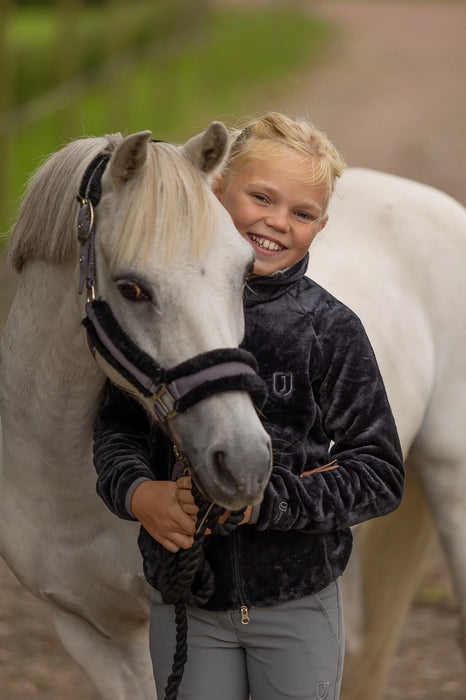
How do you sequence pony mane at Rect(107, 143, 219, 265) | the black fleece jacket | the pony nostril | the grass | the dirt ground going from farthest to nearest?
the grass → the dirt ground → the black fleece jacket → pony mane at Rect(107, 143, 219, 265) → the pony nostril

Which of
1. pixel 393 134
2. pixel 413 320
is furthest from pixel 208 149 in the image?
pixel 393 134

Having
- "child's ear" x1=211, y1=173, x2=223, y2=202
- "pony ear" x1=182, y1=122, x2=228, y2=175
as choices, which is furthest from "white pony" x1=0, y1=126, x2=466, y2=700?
"child's ear" x1=211, y1=173, x2=223, y2=202

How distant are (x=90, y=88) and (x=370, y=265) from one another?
7.12 metres

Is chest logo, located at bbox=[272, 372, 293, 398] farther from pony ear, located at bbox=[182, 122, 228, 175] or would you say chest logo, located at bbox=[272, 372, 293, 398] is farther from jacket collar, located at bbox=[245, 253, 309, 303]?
pony ear, located at bbox=[182, 122, 228, 175]

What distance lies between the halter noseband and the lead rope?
0.64 ft

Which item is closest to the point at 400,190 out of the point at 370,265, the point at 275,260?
the point at 370,265

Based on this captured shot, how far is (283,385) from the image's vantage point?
2021mm

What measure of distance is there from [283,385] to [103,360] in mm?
350

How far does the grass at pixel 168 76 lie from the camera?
8.84 meters

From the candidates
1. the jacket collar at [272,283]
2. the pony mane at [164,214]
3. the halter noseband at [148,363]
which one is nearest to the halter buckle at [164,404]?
the halter noseband at [148,363]

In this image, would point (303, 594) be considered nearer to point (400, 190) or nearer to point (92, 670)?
point (92, 670)

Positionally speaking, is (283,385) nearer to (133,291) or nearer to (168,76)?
(133,291)

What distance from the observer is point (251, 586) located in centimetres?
199

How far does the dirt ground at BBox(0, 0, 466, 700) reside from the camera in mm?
3865
